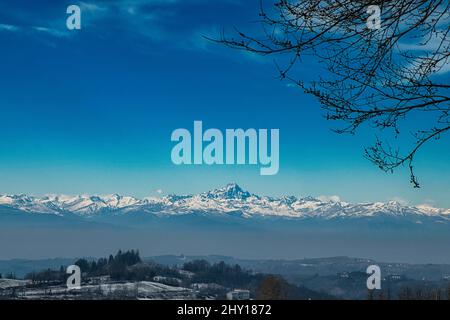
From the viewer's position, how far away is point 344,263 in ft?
275

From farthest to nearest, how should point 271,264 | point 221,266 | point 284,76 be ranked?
point 271,264 → point 221,266 → point 284,76

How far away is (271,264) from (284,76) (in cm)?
7571

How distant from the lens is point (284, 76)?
6059mm
